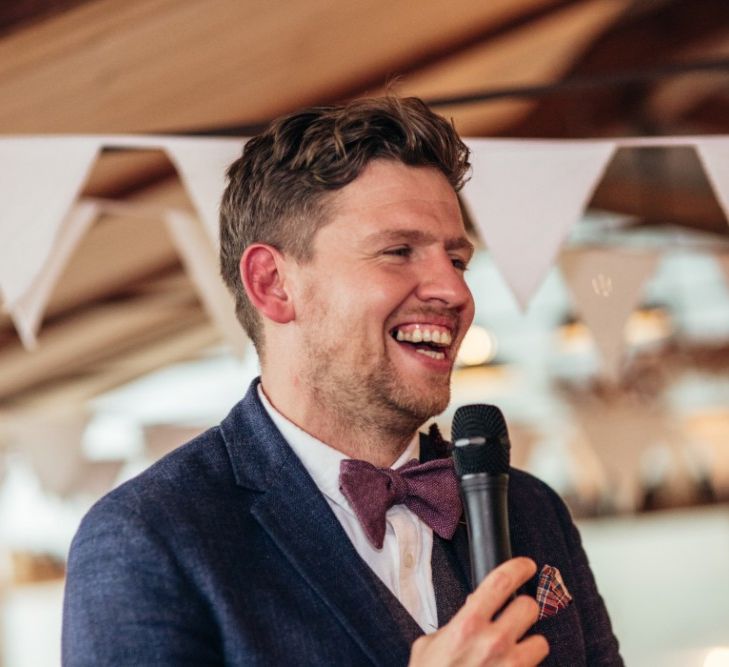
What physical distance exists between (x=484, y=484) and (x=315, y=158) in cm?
52

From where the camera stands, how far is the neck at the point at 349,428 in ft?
4.55

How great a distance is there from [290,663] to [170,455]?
30 centimetres

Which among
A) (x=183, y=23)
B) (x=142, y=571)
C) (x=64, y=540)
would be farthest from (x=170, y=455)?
(x=64, y=540)

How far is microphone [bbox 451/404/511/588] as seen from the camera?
44.1 inches

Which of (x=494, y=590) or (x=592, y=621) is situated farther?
(x=592, y=621)

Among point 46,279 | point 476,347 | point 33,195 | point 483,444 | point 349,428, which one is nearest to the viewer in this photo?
point 483,444

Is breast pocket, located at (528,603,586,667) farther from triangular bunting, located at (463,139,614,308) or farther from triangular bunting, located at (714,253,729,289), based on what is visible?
triangular bunting, located at (714,253,729,289)

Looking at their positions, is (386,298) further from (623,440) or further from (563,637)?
(623,440)

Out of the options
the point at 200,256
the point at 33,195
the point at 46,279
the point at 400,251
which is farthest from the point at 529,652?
the point at 200,256

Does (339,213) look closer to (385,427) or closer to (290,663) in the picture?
(385,427)

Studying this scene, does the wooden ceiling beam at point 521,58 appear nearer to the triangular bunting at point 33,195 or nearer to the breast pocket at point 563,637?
the triangular bunting at point 33,195

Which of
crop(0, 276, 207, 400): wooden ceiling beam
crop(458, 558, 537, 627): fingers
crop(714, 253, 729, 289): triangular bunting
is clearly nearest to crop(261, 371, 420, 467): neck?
crop(458, 558, 537, 627): fingers

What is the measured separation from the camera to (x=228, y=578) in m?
1.22

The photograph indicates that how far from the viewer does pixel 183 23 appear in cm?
257
